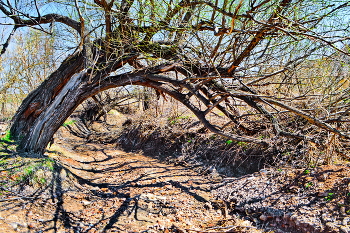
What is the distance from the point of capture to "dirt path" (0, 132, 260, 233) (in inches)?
117

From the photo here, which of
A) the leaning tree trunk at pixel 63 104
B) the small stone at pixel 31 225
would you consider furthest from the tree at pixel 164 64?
the small stone at pixel 31 225

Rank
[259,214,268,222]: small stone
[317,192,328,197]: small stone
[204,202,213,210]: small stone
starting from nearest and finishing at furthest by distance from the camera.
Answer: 1. [317,192,328,197]: small stone
2. [259,214,268,222]: small stone
3. [204,202,213,210]: small stone

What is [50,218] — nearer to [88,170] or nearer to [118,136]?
[88,170]

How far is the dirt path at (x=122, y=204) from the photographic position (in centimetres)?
296

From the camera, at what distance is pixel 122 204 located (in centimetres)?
371

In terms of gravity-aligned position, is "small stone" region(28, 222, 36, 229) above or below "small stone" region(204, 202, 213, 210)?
below

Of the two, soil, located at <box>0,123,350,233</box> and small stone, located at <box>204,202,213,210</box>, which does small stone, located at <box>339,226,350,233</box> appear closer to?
soil, located at <box>0,123,350,233</box>

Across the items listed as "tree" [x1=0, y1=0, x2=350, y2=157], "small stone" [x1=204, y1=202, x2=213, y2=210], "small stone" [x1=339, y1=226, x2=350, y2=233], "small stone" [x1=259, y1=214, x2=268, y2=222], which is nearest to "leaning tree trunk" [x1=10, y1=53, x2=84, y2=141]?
"tree" [x1=0, y1=0, x2=350, y2=157]

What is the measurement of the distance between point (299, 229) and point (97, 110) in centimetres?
905

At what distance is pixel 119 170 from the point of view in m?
5.38

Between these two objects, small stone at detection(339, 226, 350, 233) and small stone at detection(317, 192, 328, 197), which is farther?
small stone at detection(317, 192, 328, 197)

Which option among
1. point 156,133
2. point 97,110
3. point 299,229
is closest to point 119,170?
point 156,133

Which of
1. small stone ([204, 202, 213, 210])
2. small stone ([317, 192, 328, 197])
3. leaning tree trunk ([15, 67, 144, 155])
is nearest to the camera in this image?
small stone ([317, 192, 328, 197])

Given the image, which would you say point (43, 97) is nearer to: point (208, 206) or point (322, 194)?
point (208, 206)
